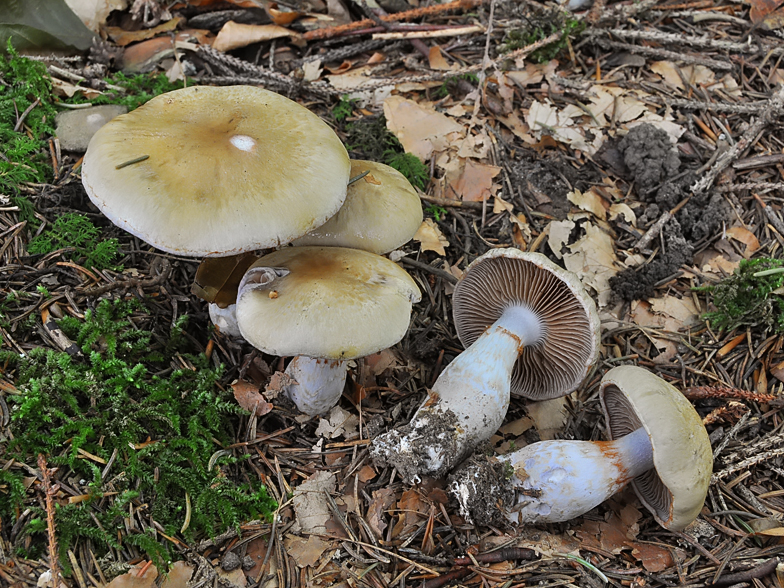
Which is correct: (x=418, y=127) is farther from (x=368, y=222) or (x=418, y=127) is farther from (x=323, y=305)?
(x=323, y=305)

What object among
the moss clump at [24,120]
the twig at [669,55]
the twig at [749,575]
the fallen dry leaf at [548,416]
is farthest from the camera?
the twig at [669,55]

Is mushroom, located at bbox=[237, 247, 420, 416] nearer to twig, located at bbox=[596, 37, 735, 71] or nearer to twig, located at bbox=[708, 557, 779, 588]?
twig, located at bbox=[708, 557, 779, 588]

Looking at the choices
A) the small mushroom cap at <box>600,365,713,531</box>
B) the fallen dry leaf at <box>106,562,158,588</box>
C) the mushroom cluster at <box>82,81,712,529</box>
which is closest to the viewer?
the fallen dry leaf at <box>106,562,158,588</box>

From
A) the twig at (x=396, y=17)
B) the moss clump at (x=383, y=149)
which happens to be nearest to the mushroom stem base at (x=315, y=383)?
the moss clump at (x=383, y=149)

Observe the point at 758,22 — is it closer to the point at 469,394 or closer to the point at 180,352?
the point at 469,394

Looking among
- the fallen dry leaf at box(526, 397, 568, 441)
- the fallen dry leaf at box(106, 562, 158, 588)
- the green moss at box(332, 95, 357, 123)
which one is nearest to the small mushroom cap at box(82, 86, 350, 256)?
the fallen dry leaf at box(106, 562, 158, 588)

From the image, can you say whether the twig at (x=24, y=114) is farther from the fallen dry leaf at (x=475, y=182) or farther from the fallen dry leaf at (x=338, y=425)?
the fallen dry leaf at (x=475, y=182)
